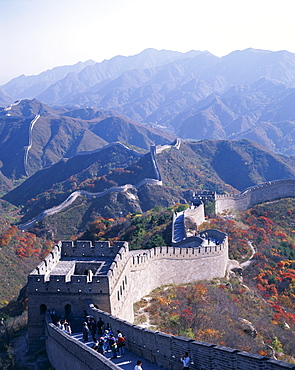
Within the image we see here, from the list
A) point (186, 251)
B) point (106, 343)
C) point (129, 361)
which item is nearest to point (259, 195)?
point (186, 251)

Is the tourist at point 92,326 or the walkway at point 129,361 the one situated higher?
the tourist at point 92,326

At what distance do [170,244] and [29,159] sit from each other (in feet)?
364

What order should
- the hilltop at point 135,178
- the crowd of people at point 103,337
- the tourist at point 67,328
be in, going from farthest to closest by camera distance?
the hilltop at point 135,178
the tourist at point 67,328
the crowd of people at point 103,337

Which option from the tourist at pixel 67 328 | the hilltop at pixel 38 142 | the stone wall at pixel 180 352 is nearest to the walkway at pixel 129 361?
the stone wall at pixel 180 352

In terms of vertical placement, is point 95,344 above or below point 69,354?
above

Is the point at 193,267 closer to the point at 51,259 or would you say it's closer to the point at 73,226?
the point at 51,259

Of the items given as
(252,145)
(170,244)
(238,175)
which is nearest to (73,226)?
(170,244)

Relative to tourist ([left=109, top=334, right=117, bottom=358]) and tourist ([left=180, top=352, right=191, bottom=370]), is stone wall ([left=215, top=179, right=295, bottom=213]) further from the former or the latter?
tourist ([left=180, top=352, right=191, bottom=370])

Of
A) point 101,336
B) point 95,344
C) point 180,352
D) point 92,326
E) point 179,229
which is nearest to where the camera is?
point 180,352

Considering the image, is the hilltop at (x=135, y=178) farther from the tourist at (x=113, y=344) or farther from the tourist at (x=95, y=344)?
the tourist at (x=113, y=344)

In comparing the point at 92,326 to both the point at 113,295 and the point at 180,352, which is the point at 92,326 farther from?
the point at 180,352

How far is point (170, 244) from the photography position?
36625 millimetres

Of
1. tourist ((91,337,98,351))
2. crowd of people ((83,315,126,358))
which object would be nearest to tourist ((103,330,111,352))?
crowd of people ((83,315,126,358))

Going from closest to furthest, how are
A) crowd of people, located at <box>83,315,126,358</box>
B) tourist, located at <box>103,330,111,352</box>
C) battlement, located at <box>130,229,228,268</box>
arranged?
crowd of people, located at <box>83,315,126,358</box>
tourist, located at <box>103,330,111,352</box>
battlement, located at <box>130,229,228,268</box>
